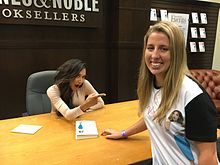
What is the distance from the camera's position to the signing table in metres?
1.19

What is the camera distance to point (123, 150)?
1310 millimetres

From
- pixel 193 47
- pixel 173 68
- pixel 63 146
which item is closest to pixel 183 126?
pixel 173 68

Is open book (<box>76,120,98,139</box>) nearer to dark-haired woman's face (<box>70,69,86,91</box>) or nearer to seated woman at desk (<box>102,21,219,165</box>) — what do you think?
dark-haired woman's face (<box>70,69,86,91</box>)

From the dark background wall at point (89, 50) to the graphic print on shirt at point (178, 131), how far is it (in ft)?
8.18

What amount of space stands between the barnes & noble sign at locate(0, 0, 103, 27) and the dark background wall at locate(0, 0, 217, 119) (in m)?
0.11

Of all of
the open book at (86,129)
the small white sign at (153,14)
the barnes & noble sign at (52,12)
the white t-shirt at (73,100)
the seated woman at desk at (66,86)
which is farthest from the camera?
the small white sign at (153,14)

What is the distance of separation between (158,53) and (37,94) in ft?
4.59

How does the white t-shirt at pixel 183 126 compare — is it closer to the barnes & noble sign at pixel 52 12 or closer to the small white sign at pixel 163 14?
the barnes & noble sign at pixel 52 12

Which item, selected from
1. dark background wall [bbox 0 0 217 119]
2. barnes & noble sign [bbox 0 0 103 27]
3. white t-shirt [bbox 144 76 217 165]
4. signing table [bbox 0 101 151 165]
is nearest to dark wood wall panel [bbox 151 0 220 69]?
dark background wall [bbox 0 0 217 119]

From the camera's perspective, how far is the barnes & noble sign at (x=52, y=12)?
9.09 feet

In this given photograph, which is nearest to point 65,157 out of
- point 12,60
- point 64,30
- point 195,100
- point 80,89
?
point 195,100

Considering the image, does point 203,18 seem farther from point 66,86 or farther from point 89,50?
point 66,86

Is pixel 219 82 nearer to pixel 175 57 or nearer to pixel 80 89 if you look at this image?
pixel 80 89

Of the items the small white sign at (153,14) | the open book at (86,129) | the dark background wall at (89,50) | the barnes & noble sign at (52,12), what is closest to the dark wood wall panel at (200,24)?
the dark background wall at (89,50)
